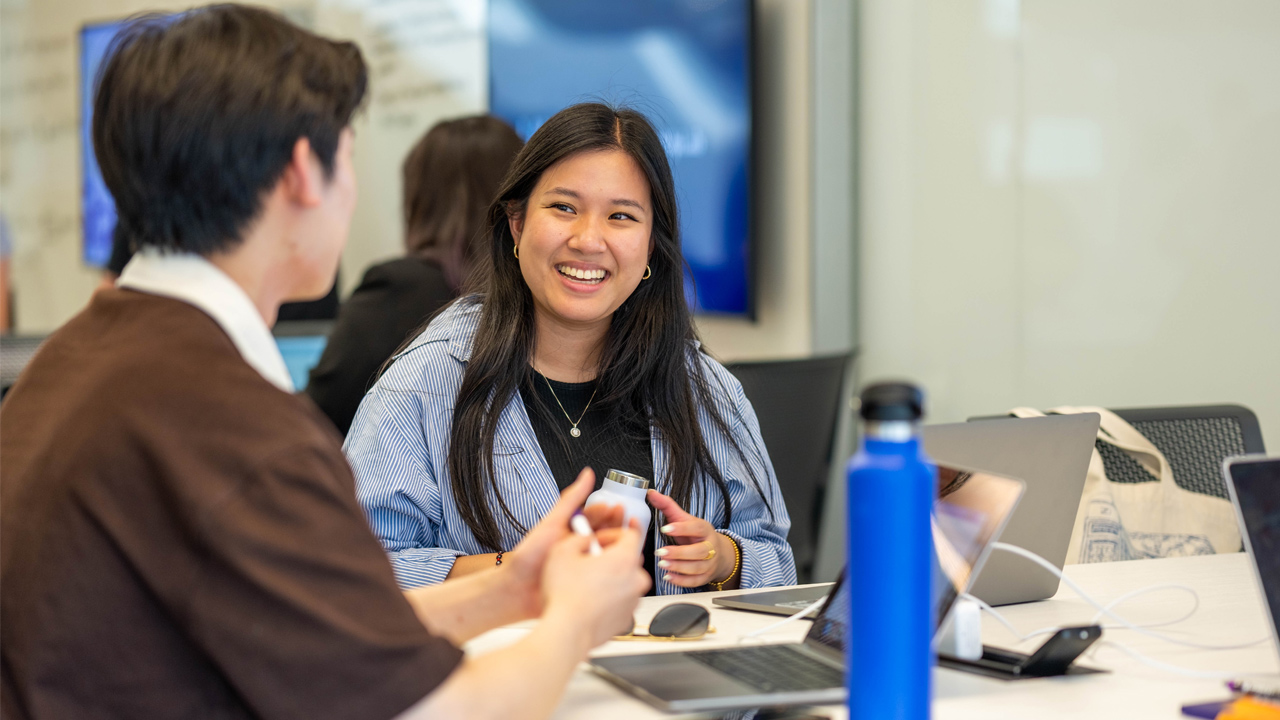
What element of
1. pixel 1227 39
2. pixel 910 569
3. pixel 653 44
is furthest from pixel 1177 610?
pixel 653 44

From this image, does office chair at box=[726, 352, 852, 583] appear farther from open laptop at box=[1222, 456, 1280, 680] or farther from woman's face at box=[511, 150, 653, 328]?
open laptop at box=[1222, 456, 1280, 680]

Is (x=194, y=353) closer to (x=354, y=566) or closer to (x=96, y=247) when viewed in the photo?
(x=354, y=566)

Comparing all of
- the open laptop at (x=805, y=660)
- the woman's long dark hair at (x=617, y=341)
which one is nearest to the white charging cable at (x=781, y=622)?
the open laptop at (x=805, y=660)

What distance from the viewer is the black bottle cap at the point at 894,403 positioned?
0.82m

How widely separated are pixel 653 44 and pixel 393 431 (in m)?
2.19

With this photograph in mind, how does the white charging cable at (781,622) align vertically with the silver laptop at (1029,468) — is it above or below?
below

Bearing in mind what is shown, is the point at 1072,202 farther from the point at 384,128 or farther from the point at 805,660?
the point at 384,128

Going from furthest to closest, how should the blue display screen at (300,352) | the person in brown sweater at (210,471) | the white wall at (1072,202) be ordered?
1. the blue display screen at (300,352)
2. the white wall at (1072,202)
3. the person in brown sweater at (210,471)

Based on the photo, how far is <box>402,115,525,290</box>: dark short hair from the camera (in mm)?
2791

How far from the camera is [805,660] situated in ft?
3.76

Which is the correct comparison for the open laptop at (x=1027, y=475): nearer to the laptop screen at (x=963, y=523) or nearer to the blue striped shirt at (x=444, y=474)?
the laptop screen at (x=963, y=523)

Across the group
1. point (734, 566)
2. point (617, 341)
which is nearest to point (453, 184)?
point (617, 341)

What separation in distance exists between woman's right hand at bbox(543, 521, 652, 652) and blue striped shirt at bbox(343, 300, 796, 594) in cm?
62

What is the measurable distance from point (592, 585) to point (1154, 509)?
128 cm
